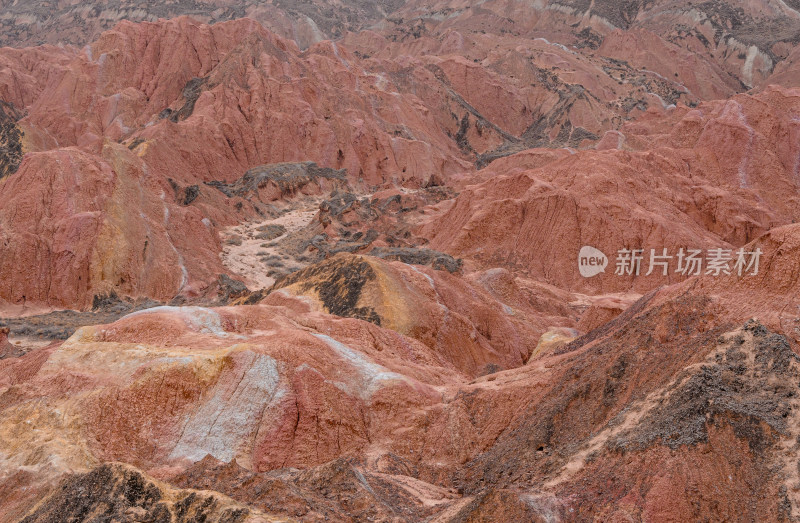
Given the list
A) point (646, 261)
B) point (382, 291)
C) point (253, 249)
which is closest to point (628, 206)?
point (646, 261)

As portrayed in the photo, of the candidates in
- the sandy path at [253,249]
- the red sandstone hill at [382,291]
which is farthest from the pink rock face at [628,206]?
the sandy path at [253,249]

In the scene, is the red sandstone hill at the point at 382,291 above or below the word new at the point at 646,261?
above

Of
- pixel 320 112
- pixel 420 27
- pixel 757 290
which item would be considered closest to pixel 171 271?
pixel 757 290

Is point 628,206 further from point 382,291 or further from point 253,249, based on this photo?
point 253,249

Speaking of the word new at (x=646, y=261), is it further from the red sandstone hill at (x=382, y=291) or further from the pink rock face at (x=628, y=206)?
the red sandstone hill at (x=382, y=291)

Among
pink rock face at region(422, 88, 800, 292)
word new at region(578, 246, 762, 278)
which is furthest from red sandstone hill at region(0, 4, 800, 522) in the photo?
word new at region(578, 246, 762, 278)

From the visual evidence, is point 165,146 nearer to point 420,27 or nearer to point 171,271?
point 171,271

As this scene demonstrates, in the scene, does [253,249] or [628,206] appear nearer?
[628,206]

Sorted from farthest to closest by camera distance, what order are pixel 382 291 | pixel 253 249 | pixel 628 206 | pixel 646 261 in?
pixel 253 249 → pixel 628 206 → pixel 646 261 → pixel 382 291

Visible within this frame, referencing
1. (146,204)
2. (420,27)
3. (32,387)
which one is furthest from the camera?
(420,27)
